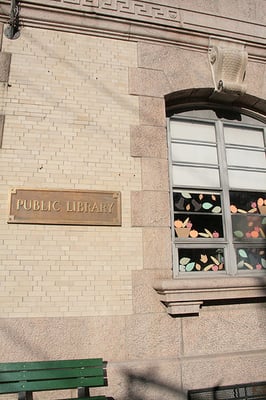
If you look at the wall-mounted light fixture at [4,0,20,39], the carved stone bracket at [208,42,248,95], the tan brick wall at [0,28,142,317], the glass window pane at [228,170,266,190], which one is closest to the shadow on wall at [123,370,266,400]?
the tan brick wall at [0,28,142,317]

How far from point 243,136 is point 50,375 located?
4.98m

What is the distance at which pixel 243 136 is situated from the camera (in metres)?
6.27

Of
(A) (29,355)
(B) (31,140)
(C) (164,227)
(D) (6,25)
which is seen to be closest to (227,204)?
(C) (164,227)

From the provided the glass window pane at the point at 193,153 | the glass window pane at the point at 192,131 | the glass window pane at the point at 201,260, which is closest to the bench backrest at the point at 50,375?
the glass window pane at the point at 201,260

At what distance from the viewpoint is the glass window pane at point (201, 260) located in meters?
5.33

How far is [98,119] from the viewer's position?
17.4 feet

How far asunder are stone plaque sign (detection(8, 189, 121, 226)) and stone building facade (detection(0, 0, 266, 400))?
0.24 ft

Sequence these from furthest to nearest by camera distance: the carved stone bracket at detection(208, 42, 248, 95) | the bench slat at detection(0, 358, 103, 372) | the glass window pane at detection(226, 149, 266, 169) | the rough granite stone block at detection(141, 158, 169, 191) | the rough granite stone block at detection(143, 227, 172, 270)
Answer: the glass window pane at detection(226, 149, 266, 169), the carved stone bracket at detection(208, 42, 248, 95), the rough granite stone block at detection(141, 158, 169, 191), the rough granite stone block at detection(143, 227, 172, 270), the bench slat at detection(0, 358, 103, 372)

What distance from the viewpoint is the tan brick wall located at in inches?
179

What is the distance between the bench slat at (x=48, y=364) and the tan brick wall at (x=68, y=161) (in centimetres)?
60

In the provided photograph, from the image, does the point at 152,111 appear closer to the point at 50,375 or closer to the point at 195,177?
the point at 195,177

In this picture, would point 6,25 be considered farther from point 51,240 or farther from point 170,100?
point 51,240

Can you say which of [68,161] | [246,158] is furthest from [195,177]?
[68,161]

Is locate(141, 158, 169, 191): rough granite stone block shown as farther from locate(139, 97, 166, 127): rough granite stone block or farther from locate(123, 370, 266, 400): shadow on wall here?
locate(123, 370, 266, 400): shadow on wall
